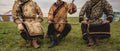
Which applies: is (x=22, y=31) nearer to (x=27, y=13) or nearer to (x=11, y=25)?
(x=27, y=13)

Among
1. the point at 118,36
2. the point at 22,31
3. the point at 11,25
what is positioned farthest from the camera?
the point at 11,25

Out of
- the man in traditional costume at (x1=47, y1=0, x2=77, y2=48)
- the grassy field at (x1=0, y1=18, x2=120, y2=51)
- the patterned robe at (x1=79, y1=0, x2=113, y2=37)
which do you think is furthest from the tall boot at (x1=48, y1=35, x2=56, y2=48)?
the patterned robe at (x1=79, y1=0, x2=113, y2=37)

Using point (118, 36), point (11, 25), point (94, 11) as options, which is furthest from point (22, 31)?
point (11, 25)

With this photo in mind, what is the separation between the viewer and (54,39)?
43.1 feet

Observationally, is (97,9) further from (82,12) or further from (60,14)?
(60,14)

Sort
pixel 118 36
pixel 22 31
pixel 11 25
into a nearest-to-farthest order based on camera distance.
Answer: pixel 22 31 → pixel 118 36 → pixel 11 25

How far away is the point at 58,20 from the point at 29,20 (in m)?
0.96

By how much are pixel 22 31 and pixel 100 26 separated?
252 centimetres

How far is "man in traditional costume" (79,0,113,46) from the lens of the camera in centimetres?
1299

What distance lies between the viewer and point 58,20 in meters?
13.4

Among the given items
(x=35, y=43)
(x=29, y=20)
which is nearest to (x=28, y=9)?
(x=29, y=20)

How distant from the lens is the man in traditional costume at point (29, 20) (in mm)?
12938

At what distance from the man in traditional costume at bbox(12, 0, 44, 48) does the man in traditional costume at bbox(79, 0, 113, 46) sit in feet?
4.73

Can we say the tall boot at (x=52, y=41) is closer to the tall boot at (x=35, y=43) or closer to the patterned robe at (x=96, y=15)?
Result: the tall boot at (x=35, y=43)
